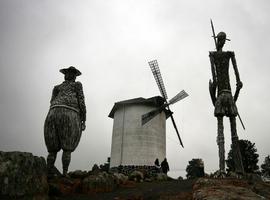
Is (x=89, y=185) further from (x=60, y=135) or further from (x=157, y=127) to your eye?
(x=157, y=127)

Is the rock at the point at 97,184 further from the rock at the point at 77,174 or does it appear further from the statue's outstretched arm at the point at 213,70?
the statue's outstretched arm at the point at 213,70

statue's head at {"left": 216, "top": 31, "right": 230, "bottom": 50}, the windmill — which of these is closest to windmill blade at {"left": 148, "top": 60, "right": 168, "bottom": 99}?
the windmill

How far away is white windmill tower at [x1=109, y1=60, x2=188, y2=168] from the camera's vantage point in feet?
91.4

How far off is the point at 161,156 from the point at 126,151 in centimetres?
348

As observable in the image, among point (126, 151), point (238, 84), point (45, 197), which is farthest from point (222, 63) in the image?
point (126, 151)

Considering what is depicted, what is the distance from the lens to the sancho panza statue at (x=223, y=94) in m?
9.01

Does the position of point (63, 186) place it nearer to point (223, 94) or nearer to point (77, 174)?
point (77, 174)

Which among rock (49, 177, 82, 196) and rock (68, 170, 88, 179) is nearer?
rock (49, 177, 82, 196)

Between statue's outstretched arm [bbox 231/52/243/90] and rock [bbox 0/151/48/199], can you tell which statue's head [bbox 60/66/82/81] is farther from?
statue's outstretched arm [bbox 231/52/243/90]

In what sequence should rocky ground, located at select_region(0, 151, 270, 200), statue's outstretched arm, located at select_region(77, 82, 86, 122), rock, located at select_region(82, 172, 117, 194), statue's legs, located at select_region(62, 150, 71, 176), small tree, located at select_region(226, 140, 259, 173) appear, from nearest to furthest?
rocky ground, located at select_region(0, 151, 270, 200) < rock, located at select_region(82, 172, 117, 194) < statue's legs, located at select_region(62, 150, 71, 176) < statue's outstretched arm, located at select_region(77, 82, 86, 122) < small tree, located at select_region(226, 140, 259, 173)

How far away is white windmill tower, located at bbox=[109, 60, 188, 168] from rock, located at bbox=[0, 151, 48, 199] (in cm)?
2232

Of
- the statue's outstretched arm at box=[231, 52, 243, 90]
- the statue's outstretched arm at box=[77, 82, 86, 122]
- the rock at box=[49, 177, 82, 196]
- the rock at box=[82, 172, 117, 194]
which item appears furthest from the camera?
the statue's outstretched arm at box=[231, 52, 243, 90]

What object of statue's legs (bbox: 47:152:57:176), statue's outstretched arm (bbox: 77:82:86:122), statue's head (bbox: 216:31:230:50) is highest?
statue's head (bbox: 216:31:230:50)

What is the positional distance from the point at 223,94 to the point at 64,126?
5.08m
